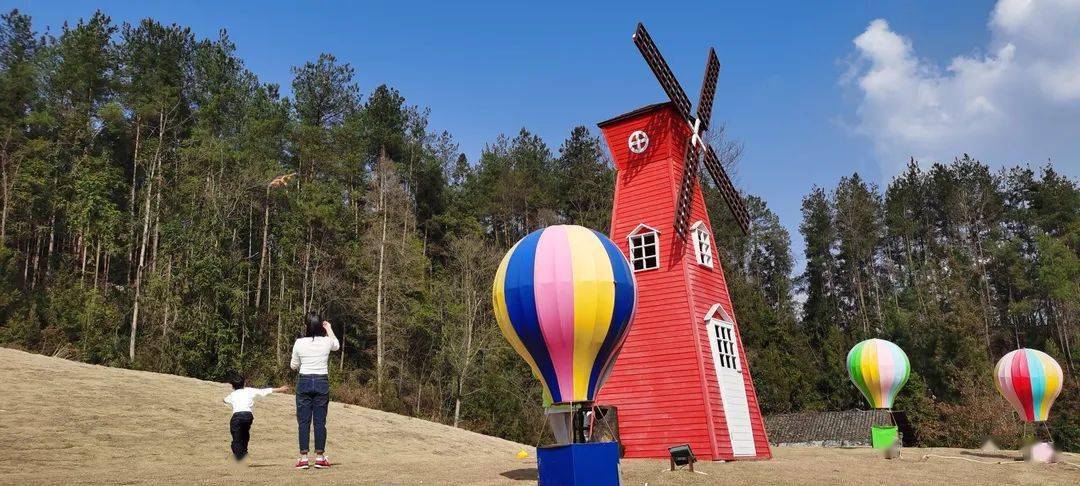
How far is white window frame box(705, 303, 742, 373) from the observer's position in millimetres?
22047

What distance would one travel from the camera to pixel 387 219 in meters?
49.2

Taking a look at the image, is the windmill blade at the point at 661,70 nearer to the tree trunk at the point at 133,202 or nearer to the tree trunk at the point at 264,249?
the tree trunk at the point at 264,249

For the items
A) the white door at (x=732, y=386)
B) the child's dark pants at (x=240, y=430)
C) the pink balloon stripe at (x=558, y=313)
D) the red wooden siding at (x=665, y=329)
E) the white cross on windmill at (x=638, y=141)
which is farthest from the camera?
the white cross on windmill at (x=638, y=141)

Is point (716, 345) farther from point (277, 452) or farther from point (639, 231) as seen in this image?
point (277, 452)

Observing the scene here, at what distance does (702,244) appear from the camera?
2417cm

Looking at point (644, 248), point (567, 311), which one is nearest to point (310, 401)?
point (567, 311)

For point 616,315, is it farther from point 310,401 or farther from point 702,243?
point 702,243

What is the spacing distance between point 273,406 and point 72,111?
38.6 meters

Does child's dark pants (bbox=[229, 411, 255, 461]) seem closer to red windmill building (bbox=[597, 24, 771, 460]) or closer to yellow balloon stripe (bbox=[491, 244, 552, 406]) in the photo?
yellow balloon stripe (bbox=[491, 244, 552, 406])

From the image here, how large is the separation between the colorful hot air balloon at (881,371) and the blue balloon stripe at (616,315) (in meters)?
18.9

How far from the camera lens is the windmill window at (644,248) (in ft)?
75.7

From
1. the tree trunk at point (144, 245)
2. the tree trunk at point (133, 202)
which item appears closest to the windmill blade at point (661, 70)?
the tree trunk at point (144, 245)

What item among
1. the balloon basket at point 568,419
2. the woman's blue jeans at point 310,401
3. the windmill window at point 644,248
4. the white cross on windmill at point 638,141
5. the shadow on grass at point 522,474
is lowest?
the shadow on grass at point 522,474

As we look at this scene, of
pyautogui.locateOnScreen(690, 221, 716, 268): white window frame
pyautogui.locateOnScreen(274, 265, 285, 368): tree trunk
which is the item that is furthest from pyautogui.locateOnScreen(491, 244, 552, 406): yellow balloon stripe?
pyautogui.locateOnScreen(274, 265, 285, 368): tree trunk
